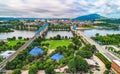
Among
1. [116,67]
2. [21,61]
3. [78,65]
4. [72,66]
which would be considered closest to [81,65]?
[78,65]

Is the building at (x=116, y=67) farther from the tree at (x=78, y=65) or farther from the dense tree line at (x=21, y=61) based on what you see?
the dense tree line at (x=21, y=61)

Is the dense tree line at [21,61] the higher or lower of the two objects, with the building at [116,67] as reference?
Result: lower

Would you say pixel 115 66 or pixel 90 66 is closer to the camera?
pixel 115 66

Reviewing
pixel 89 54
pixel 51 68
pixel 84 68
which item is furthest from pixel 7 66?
pixel 89 54

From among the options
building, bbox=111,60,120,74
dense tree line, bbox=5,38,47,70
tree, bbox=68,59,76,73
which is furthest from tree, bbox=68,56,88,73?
dense tree line, bbox=5,38,47,70

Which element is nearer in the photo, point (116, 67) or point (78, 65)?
point (116, 67)

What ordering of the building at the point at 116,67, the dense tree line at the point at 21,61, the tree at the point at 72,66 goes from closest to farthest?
the building at the point at 116,67 → the tree at the point at 72,66 → the dense tree line at the point at 21,61

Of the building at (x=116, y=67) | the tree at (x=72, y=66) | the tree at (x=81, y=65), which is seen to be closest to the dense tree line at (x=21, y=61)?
the tree at (x=72, y=66)

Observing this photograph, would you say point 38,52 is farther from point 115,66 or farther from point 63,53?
point 115,66

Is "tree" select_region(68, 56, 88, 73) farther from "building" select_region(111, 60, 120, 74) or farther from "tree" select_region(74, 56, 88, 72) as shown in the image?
"building" select_region(111, 60, 120, 74)

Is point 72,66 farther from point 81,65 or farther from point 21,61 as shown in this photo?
point 21,61

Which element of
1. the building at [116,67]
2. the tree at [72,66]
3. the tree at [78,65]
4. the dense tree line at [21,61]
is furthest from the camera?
the dense tree line at [21,61]
